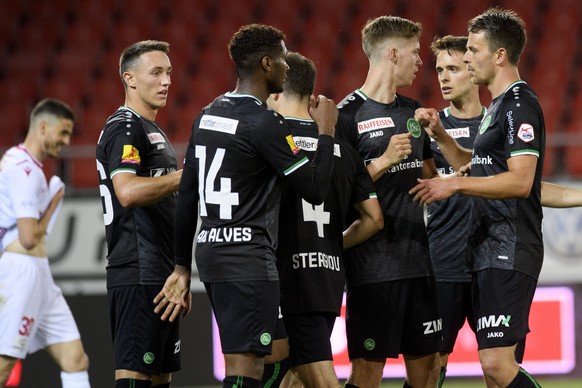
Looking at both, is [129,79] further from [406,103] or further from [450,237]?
[450,237]

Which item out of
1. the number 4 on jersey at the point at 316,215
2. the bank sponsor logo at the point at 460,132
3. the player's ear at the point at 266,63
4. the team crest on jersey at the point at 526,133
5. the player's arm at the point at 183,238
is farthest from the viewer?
the bank sponsor logo at the point at 460,132

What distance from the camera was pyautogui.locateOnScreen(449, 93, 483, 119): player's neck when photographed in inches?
256

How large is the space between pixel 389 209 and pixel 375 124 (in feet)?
1.65

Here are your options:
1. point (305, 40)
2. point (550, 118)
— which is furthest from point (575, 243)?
point (305, 40)

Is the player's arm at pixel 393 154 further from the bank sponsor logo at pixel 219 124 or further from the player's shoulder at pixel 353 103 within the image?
the bank sponsor logo at pixel 219 124

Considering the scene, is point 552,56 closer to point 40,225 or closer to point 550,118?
point 550,118

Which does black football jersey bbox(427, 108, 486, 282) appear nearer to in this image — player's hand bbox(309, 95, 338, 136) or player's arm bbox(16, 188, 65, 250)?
player's hand bbox(309, 95, 338, 136)

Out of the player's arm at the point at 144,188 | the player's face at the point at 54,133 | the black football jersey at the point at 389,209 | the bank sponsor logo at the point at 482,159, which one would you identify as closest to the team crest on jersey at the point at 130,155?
the player's arm at the point at 144,188

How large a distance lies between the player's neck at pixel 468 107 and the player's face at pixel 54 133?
322cm

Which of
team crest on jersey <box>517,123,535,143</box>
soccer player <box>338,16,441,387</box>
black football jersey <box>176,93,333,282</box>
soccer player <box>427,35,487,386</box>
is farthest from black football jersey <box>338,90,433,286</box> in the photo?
black football jersey <box>176,93,333,282</box>

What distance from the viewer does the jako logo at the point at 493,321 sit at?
510cm

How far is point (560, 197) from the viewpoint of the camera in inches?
230

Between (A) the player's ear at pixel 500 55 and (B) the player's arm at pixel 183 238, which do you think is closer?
(B) the player's arm at pixel 183 238

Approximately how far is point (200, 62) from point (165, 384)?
8542 millimetres
